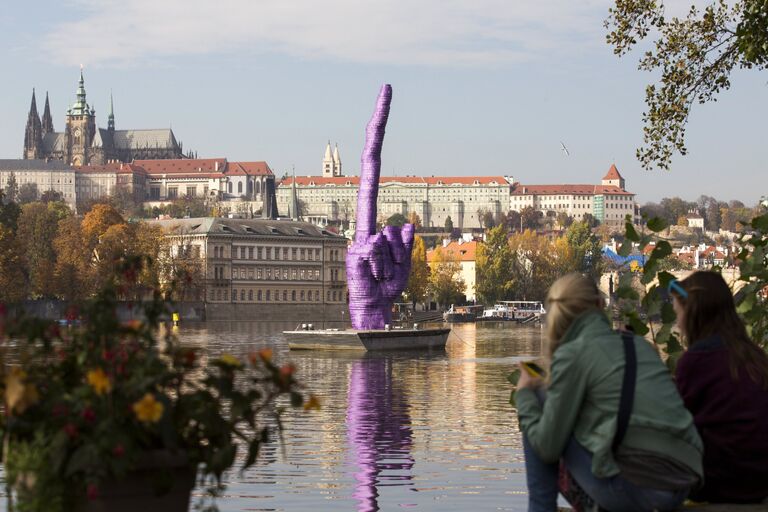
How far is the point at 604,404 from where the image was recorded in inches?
269

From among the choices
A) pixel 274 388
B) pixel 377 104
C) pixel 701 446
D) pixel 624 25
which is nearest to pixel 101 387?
pixel 274 388

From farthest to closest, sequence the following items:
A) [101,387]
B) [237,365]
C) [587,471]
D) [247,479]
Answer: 1. [247,479]
2. [587,471]
3. [237,365]
4. [101,387]

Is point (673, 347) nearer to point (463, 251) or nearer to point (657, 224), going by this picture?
point (657, 224)

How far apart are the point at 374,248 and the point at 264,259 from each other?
80995 mm

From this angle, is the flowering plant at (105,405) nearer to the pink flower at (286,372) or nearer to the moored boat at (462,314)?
the pink flower at (286,372)

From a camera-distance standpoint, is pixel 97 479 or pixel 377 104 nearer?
pixel 97 479

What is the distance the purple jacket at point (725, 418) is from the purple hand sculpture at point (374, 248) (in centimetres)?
4900

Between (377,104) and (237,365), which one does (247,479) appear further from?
(377,104)

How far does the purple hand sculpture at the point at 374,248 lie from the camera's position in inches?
2245

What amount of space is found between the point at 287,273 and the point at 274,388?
132668mm

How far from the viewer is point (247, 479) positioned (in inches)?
701

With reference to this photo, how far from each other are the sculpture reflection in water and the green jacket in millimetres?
8652

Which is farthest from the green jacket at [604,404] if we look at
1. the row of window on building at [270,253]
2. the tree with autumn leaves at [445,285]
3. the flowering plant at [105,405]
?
the tree with autumn leaves at [445,285]

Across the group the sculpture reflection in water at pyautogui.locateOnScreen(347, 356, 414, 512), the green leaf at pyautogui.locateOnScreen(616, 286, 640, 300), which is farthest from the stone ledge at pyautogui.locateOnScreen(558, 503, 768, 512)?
the sculpture reflection in water at pyautogui.locateOnScreen(347, 356, 414, 512)
